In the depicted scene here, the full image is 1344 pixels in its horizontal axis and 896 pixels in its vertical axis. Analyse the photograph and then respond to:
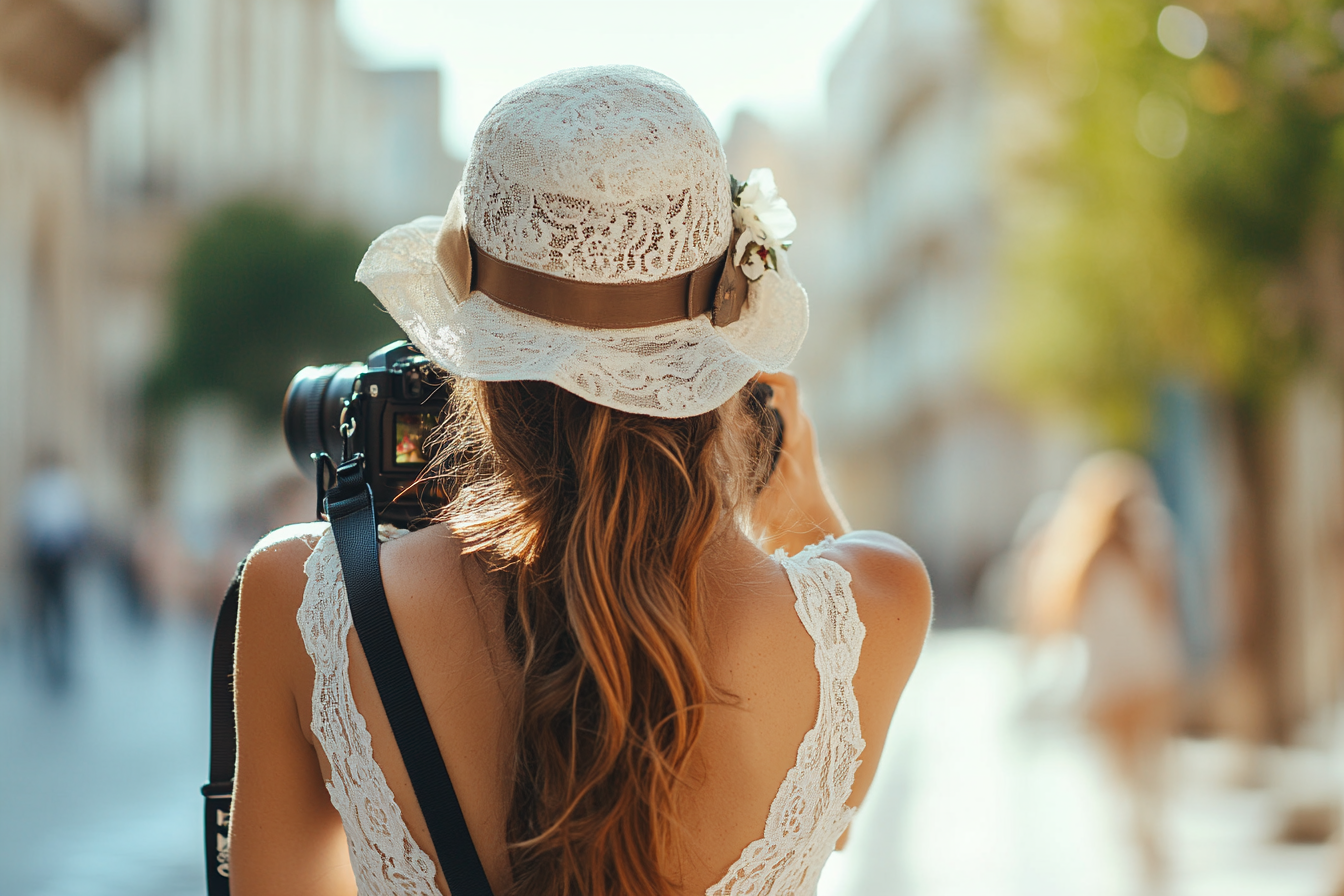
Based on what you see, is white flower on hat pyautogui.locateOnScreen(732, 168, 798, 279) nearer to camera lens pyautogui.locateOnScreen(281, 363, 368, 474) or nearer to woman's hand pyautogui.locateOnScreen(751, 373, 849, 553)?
woman's hand pyautogui.locateOnScreen(751, 373, 849, 553)

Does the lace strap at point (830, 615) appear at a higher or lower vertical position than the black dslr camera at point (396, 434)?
lower

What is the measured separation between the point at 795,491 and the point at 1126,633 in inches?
195

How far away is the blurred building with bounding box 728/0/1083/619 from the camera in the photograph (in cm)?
3062

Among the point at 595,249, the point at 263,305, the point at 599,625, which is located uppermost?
the point at 595,249

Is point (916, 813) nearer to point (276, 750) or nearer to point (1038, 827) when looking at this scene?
point (1038, 827)

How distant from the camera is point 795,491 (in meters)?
1.73

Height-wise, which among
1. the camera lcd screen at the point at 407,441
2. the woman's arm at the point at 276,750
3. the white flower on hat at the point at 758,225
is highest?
the white flower on hat at the point at 758,225

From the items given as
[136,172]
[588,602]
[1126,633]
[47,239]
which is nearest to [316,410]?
[588,602]

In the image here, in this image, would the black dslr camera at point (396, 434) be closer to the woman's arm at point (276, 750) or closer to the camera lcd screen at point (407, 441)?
the camera lcd screen at point (407, 441)

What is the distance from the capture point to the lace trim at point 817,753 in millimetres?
1422

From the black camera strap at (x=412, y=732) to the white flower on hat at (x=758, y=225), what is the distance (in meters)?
0.57

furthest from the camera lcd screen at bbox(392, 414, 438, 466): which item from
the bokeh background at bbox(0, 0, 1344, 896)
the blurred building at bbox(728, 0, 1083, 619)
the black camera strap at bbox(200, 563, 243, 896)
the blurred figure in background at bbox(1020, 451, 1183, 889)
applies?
the blurred building at bbox(728, 0, 1083, 619)

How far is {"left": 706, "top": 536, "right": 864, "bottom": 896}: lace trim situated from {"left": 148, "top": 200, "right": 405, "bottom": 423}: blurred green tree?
24.6m

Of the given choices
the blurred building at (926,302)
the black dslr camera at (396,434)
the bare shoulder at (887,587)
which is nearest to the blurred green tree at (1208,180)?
the bare shoulder at (887,587)
